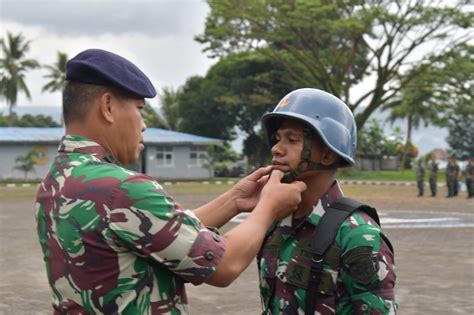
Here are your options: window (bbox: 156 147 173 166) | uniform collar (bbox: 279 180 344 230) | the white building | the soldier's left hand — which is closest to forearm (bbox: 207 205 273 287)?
uniform collar (bbox: 279 180 344 230)

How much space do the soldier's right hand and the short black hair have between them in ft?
1.68

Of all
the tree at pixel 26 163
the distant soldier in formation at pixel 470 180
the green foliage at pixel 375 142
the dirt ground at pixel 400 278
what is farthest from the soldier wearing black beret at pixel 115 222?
the green foliage at pixel 375 142

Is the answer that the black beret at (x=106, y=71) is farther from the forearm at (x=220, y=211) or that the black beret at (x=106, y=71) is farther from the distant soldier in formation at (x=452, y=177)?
the distant soldier in formation at (x=452, y=177)

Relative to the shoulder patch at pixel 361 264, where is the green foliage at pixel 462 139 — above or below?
above

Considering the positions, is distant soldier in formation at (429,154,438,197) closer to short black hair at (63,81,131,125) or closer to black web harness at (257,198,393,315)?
black web harness at (257,198,393,315)

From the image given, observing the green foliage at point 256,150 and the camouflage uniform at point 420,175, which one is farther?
the green foliage at point 256,150

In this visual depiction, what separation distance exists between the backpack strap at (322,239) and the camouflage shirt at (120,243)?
0.46m

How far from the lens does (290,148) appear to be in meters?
2.54

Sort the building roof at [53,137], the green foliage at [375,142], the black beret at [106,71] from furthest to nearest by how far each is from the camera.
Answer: the green foliage at [375,142], the building roof at [53,137], the black beret at [106,71]

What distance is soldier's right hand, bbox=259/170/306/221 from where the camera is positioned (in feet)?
7.06

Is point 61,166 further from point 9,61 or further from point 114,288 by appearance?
point 9,61

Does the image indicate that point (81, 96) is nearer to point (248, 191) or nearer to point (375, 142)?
point (248, 191)

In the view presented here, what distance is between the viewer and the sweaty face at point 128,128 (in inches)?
81.8

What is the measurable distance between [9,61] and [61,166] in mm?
56737
